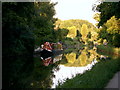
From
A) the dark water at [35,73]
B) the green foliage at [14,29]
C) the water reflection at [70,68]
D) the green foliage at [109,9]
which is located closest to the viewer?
the dark water at [35,73]

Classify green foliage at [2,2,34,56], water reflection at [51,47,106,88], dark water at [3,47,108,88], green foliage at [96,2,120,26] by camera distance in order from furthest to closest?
green foliage at [2,2,34,56]
green foliage at [96,2,120,26]
water reflection at [51,47,106,88]
dark water at [3,47,108,88]

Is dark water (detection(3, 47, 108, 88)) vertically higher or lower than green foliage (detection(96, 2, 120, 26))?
lower

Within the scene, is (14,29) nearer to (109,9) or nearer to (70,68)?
(70,68)

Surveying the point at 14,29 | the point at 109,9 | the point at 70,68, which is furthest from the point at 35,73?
the point at 14,29

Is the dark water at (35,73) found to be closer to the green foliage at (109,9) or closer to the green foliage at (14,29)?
the green foliage at (14,29)

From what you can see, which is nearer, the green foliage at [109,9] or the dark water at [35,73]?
the dark water at [35,73]

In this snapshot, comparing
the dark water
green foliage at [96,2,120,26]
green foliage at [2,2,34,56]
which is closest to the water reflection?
the dark water

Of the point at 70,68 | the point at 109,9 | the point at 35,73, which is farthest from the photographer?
the point at 109,9

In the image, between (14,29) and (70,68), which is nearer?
(70,68)

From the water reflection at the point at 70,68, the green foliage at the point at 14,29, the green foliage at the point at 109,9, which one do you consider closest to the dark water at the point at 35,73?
the water reflection at the point at 70,68

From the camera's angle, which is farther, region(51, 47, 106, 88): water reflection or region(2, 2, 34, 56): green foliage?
→ region(2, 2, 34, 56): green foliage

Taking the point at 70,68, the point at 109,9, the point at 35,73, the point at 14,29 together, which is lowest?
the point at 70,68

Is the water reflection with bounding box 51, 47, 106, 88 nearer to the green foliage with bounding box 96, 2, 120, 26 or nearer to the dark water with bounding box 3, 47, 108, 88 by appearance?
the dark water with bounding box 3, 47, 108, 88

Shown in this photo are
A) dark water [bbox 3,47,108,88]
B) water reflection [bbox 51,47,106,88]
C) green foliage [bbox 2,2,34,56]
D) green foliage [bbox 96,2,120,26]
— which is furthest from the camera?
green foliage [bbox 2,2,34,56]
